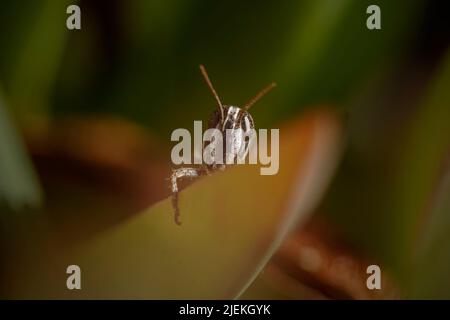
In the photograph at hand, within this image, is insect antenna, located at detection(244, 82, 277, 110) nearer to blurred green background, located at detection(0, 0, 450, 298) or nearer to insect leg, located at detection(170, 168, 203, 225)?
blurred green background, located at detection(0, 0, 450, 298)

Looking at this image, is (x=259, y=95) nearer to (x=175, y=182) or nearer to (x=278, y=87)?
(x=278, y=87)

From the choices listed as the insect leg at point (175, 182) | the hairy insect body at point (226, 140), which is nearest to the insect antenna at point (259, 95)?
the hairy insect body at point (226, 140)

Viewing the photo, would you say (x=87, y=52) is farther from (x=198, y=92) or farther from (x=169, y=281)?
(x=169, y=281)

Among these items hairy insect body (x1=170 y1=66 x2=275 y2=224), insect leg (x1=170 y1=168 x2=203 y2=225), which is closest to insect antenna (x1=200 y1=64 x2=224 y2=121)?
hairy insect body (x1=170 y1=66 x2=275 y2=224)

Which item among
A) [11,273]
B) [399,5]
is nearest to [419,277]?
[399,5]

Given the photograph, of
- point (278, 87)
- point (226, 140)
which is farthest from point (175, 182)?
point (278, 87)

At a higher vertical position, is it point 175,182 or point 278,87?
point 278,87
